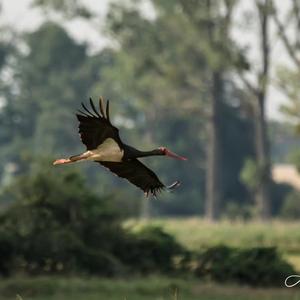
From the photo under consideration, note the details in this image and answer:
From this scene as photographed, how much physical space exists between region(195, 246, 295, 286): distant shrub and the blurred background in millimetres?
26

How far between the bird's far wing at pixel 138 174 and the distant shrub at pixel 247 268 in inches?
589

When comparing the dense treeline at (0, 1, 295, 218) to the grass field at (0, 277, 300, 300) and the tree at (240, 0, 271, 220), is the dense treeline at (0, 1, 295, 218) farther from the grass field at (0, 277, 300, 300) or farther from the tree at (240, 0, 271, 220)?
the grass field at (0, 277, 300, 300)

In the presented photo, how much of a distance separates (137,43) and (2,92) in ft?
63.2

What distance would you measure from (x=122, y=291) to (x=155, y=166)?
150ft

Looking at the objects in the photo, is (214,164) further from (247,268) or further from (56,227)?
(247,268)

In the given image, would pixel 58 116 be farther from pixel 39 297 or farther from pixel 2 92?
pixel 39 297

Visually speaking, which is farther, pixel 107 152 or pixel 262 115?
pixel 262 115

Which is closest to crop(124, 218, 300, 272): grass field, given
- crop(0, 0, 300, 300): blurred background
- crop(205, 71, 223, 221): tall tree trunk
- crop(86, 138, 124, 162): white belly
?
crop(0, 0, 300, 300): blurred background

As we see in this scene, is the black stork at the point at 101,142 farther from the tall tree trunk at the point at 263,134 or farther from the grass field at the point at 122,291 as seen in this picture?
the tall tree trunk at the point at 263,134

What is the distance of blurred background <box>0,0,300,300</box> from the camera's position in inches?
1007

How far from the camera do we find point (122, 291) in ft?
77.6

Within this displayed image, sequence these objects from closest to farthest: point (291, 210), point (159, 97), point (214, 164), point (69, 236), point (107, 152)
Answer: point (107, 152), point (69, 236), point (214, 164), point (291, 210), point (159, 97)

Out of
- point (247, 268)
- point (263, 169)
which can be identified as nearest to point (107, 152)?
point (247, 268)

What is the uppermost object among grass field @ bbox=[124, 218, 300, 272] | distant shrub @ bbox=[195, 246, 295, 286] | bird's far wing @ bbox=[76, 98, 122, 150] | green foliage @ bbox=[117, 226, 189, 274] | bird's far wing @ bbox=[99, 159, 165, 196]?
grass field @ bbox=[124, 218, 300, 272]
